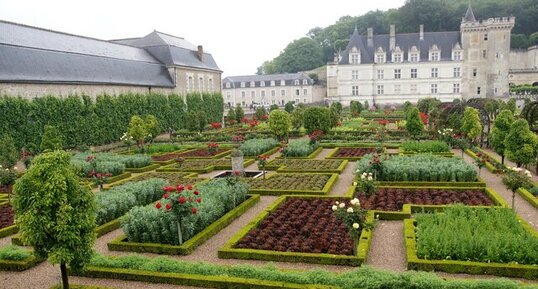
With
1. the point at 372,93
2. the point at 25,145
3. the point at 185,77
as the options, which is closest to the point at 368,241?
the point at 25,145

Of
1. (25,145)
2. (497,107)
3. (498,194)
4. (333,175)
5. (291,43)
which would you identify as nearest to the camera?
(498,194)

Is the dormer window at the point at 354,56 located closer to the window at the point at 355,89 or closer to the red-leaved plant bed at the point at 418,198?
the window at the point at 355,89

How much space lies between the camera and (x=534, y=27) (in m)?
78.7

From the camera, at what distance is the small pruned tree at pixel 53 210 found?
7281 mm

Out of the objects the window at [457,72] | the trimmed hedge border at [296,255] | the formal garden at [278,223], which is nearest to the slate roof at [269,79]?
the window at [457,72]

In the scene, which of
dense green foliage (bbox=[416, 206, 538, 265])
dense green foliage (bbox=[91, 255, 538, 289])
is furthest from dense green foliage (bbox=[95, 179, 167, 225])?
dense green foliage (bbox=[416, 206, 538, 265])

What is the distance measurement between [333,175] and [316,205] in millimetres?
4536

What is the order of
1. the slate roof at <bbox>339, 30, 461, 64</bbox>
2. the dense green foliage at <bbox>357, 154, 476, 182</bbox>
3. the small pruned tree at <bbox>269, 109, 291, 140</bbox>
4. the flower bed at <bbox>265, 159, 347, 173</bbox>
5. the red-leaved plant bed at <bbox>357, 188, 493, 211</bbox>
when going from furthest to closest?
the slate roof at <bbox>339, 30, 461, 64</bbox>
the small pruned tree at <bbox>269, 109, 291, 140</bbox>
the flower bed at <bbox>265, 159, 347, 173</bbox>
the dense green foliage at <bbox>357, 154, 476, 182</bbox>
the red-leaved plant bed at <bbox>357, 188, 493, 211</bbox>

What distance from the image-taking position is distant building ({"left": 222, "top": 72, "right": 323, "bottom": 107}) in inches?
3000

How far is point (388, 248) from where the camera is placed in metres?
10.1

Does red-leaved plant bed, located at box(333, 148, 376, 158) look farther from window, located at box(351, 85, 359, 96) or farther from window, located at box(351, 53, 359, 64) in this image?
window, located at box(351, 53, 359, 64)

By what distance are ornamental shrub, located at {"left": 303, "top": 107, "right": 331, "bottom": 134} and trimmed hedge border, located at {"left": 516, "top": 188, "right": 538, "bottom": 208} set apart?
52.4 feet

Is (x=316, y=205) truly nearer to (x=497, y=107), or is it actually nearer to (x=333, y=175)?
(x=333, y=175)

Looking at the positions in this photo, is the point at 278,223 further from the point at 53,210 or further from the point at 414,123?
the point at 414,123
